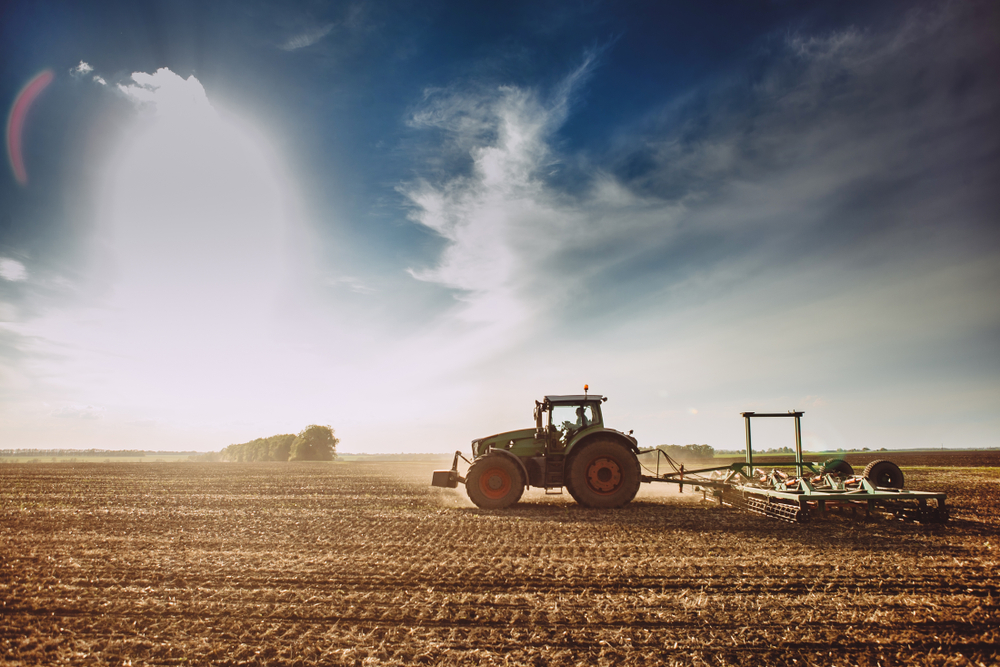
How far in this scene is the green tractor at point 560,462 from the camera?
37.4ft

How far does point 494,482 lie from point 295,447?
67878mm

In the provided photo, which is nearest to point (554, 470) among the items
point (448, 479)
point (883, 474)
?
point (448, 479)

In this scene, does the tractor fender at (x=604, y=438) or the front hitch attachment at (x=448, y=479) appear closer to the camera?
the tractor fender at (x=604, y=438)

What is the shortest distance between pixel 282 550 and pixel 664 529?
259 inches

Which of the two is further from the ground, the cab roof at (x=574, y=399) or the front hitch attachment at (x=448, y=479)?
the cab roof at (x=574, y=399)

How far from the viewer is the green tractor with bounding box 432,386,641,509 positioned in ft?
37.4

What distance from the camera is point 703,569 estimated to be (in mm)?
6512

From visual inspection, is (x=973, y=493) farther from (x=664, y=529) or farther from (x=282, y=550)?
(x=282, y=550)

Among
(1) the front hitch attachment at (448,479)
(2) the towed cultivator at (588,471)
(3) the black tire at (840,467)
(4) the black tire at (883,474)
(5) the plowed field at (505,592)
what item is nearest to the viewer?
(5) the plowed field at (505,592)

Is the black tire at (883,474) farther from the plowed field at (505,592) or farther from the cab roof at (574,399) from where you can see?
the cab roof at (574,399)

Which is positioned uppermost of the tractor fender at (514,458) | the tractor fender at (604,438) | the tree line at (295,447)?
the tractor fender at (604,438)

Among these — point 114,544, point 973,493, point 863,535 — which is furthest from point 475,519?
point 973,493

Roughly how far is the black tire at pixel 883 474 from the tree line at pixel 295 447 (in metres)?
68.8

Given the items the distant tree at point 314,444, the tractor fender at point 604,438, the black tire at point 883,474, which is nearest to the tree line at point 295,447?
the distant tree at point 314,444
